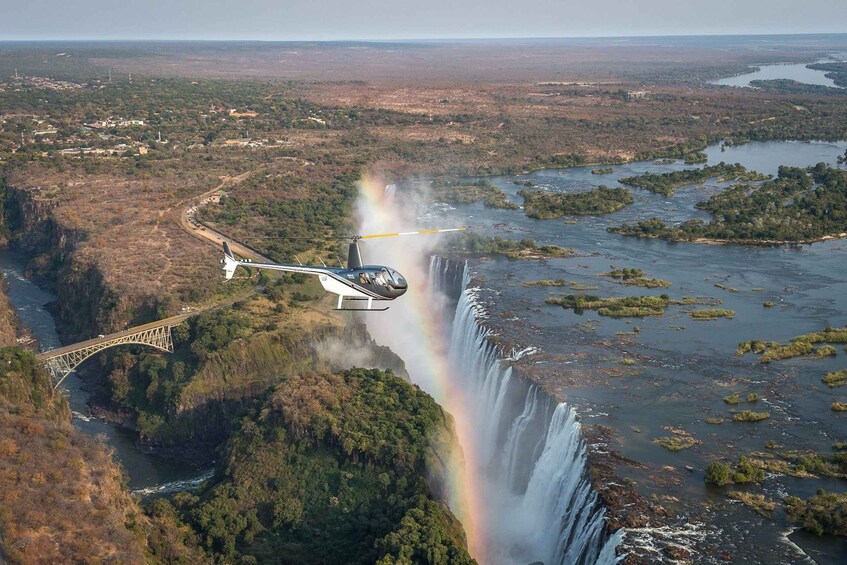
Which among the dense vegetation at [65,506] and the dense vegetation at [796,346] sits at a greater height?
the dense vegetation at [796,346]

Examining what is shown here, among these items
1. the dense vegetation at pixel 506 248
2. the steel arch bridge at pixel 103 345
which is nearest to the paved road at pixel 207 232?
the steel arch bridge at pixel 103 345

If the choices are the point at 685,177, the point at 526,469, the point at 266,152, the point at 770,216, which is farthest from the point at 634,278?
the point at 266,152

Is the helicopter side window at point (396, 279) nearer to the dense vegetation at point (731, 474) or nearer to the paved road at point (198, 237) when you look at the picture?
the dense vegetation at point (731, 474)

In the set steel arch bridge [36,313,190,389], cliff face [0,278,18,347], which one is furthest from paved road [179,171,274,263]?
cliff face [0,278,18,347]

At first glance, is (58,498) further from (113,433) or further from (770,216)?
(770,216)

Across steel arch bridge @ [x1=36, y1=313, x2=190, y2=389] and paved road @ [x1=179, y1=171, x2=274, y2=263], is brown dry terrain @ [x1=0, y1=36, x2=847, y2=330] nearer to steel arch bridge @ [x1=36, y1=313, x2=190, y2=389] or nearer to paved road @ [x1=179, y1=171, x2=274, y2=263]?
paved road @ [x1=179, y1=171, x2=274, y2=263]

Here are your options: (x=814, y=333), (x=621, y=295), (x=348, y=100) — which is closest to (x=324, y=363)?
(x=621, y=295)
